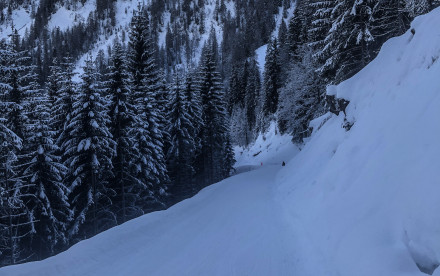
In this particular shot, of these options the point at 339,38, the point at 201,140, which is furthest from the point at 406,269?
the point at 201,140

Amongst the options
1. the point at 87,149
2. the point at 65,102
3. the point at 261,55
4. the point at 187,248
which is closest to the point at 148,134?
the point at 87,149

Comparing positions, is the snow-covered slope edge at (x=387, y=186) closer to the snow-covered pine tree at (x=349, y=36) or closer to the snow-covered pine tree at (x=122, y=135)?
the snow-covered pine tree at (x=349, y=36)

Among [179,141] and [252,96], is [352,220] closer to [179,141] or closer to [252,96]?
[179,141]

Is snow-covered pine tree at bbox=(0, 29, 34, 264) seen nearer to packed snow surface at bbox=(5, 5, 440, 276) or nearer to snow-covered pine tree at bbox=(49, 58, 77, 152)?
snow-covered pine tree at bbox=(49, 58, 77, 152)

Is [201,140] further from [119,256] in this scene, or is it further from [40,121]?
[119,256]

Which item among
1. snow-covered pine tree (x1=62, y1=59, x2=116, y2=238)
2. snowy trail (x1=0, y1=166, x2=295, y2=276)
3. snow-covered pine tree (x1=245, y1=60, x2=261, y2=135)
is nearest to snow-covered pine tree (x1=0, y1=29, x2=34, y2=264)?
snow-covered pine tree (x1=62, y1=59, x2=116, y2=238)

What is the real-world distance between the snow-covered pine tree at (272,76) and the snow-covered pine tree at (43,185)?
40.4 m

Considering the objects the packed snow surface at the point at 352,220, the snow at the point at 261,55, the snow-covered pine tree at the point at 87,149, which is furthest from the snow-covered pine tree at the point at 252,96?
the packed snow surface at the point at 352,220

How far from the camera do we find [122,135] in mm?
21594

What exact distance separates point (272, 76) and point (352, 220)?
162 ft

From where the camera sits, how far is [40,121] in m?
17.0

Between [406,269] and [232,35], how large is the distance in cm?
18057

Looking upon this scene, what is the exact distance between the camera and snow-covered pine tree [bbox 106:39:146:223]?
21.1m

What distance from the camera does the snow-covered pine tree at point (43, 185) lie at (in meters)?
16.9
